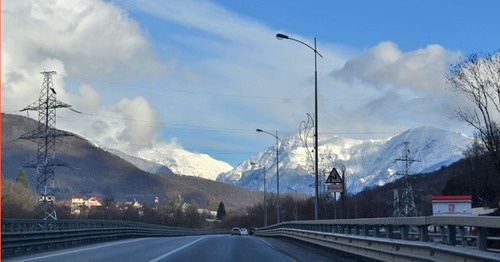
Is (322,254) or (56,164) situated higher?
(56,164)

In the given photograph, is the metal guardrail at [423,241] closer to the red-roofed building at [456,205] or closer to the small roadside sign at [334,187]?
the small roadside sign at [334,187]

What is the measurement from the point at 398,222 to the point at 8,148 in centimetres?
18794

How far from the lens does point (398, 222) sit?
12.6 meters

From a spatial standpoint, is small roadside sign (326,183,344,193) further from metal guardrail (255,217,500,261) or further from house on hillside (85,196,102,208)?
house on hillside (85,196,102,208)

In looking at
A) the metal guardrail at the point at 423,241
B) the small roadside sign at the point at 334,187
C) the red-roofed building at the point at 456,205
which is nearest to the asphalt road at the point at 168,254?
the metal guardrail at the point at 423,241

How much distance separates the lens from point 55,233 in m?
26.5

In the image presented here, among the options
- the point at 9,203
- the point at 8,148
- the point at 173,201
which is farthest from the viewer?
the point at 8,148

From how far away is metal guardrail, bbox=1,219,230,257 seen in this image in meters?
21.4

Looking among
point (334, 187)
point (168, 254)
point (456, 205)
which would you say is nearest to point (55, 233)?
point (168, 254)

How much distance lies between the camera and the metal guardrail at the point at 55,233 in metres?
21.4

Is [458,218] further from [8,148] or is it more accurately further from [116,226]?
[8,148]

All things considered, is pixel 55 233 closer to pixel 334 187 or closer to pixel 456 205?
pixel 334 187

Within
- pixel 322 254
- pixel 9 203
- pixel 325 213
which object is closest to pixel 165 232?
pixel 9 203

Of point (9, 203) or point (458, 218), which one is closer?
point (458, 218)
